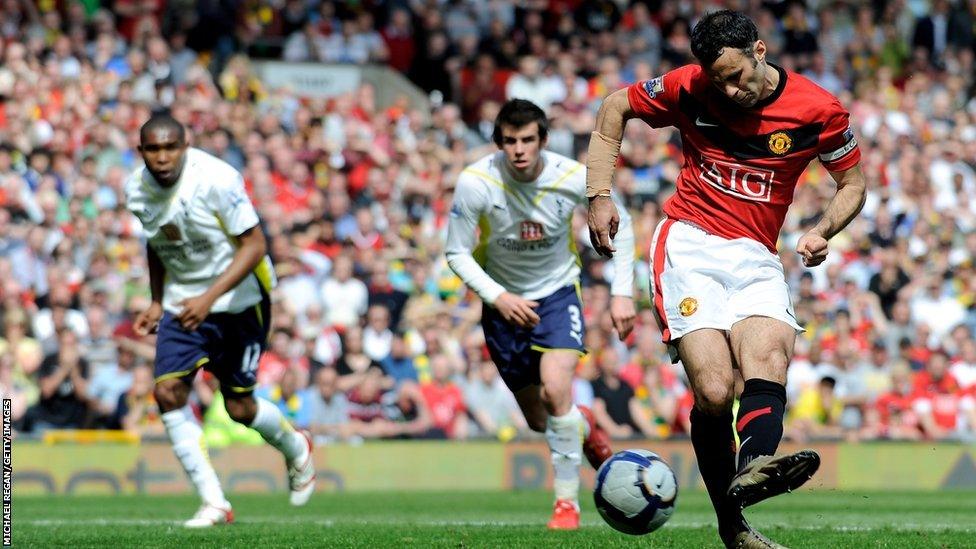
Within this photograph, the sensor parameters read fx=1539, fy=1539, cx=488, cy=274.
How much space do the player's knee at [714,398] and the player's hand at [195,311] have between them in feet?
12.3

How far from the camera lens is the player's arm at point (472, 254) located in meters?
9.34

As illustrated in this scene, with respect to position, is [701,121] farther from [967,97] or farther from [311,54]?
[967,97]

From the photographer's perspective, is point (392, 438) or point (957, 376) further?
point (957, 376)

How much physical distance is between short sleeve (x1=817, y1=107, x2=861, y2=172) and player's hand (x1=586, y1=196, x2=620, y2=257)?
100 cm

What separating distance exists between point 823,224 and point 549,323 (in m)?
3.23

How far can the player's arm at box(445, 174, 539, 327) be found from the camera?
368 inches

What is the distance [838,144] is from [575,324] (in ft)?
10.5

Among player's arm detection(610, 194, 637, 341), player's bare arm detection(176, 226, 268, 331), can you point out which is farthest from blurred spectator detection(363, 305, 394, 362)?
player's arm detection(610, 194, 637, 341)

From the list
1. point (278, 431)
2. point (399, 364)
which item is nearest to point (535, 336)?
point (278, 431)

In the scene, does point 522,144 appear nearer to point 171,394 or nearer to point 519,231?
point 519,231

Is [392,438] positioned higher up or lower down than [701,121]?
lower down

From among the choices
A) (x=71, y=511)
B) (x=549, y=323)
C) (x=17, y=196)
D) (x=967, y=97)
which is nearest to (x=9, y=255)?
(x=17, y=196)

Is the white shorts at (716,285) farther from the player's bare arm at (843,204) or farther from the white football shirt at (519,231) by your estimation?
the white football shirt at (519,231)

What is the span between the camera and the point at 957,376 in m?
17.9
